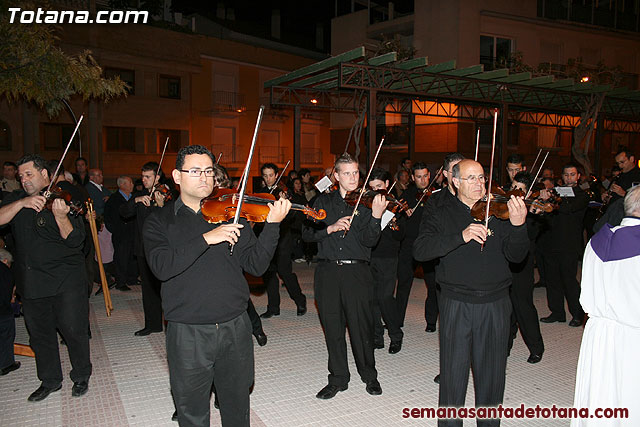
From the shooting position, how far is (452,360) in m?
3.51

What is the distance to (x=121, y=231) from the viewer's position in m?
8.78

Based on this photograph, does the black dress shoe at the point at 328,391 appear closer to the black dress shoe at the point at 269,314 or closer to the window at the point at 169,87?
the black dress shoe at the point at 269,314

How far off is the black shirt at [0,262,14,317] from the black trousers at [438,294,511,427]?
455 cm

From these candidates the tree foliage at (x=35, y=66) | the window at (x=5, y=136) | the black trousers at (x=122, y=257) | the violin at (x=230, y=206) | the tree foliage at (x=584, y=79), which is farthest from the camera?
the window at (x=5, y=136)

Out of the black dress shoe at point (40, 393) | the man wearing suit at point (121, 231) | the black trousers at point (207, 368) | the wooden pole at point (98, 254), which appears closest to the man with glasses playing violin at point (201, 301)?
the black trousers at point (207, 368)

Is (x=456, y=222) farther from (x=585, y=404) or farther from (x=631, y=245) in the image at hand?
(x=585, y=404)

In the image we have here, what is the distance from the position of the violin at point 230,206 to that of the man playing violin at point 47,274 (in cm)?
180

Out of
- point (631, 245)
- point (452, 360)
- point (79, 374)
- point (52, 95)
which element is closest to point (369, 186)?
point (452, 360)

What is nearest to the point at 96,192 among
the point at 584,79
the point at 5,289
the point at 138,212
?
the point at 138,212

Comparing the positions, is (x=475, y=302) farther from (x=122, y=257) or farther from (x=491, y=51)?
(x=491, y=51)

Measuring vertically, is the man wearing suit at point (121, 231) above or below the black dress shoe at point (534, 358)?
above

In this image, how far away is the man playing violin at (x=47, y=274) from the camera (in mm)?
4375

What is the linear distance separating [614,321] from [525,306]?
96.7 inches

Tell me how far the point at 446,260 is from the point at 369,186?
7.00 feet
